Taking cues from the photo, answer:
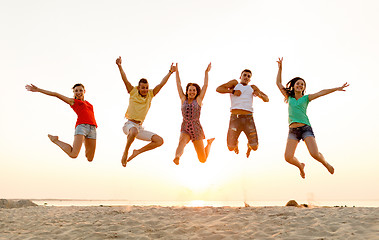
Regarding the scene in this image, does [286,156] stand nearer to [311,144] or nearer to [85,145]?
[311,144]

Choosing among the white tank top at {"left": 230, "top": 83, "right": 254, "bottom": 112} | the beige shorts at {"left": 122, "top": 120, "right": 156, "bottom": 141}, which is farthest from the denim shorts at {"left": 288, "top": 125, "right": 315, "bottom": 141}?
the beige shorts at {"left": 122, "top": 120, "right": 156, "bottom": 141}

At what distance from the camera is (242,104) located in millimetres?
9688

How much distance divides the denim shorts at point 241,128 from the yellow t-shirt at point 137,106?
2.35 m

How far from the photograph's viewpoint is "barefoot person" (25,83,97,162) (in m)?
9.32

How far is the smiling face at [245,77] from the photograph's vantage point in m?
9.77

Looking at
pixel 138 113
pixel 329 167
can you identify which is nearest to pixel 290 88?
pixel 329 167

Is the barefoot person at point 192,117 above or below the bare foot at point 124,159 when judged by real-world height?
above

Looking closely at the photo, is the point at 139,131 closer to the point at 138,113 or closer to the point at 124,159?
the point at 138,113

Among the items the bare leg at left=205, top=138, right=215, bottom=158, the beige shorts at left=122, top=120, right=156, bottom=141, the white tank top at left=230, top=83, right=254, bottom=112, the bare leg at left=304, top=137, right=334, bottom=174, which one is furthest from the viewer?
the bare leg at left=205, top=138, right=215, bottom=158

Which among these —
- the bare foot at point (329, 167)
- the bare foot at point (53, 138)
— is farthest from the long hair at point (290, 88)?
the bare foot at point (53, 138)

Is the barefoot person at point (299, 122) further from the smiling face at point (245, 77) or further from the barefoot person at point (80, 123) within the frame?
the barefoot person at point (80, 123)

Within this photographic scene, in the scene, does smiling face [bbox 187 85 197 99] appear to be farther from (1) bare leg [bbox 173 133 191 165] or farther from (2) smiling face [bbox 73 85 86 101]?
(2) smiling face [bbox 73 85 86 101]

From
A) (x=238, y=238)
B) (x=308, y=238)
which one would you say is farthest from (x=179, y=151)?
(x=308, y=238)

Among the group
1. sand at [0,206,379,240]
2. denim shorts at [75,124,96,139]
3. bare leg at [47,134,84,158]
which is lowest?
sand at [0,206,379,240]
